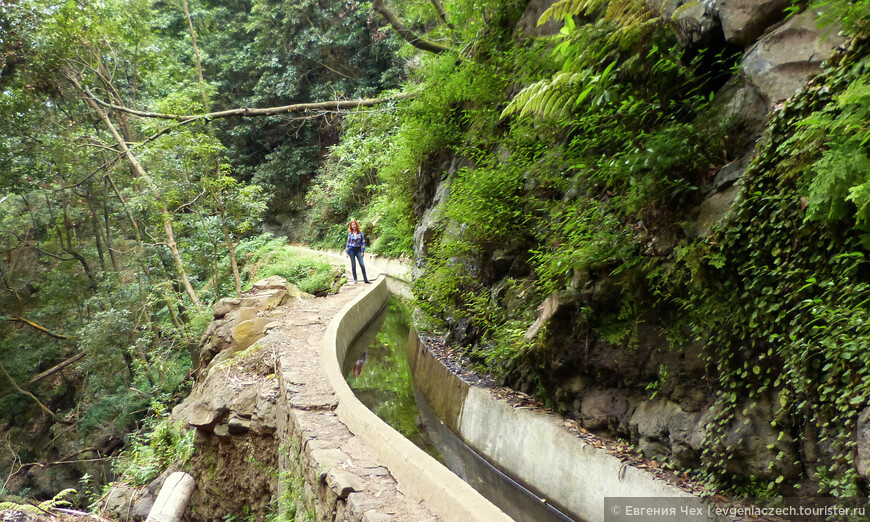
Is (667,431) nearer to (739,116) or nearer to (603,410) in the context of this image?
(603,410)

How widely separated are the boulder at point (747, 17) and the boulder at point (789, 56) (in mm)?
206

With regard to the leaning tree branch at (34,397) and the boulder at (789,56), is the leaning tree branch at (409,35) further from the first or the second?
the leaning tree branch at (34,397)

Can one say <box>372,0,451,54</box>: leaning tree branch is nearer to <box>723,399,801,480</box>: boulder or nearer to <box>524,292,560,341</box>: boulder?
<box>524,292,560,341</box>: boulder

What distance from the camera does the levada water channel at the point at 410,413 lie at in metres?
4.78

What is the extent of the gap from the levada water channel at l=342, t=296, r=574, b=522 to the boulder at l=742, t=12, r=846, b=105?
4143 mm

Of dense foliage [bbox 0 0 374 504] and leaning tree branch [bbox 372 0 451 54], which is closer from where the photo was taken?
leaning tree branch [bbox 372 0 451 54]

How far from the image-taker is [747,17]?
12.8 ft

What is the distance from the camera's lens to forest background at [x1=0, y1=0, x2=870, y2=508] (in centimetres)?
295

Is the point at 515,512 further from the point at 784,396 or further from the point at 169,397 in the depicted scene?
the point at 169,397

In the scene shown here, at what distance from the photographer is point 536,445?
484cm

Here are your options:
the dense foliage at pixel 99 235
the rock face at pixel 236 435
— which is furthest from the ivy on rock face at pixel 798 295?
the dense foliage at pixel 99 235

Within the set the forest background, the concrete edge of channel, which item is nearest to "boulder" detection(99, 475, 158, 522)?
the forest background

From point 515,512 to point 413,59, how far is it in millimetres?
21519

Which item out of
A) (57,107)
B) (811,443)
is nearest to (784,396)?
(811,443)
